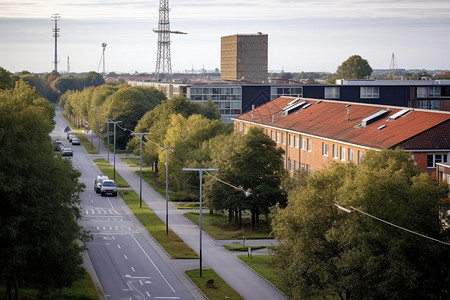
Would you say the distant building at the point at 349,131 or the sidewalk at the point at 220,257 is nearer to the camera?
the sidewalk at the point at 220,257

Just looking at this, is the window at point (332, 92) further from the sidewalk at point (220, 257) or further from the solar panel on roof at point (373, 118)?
the solar panel on roof at point (373, 118)

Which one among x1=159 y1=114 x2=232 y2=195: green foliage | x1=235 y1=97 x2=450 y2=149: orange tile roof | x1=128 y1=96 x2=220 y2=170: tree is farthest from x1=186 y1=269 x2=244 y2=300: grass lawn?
x1=128 y1=96 x2=220 y2=170: tree

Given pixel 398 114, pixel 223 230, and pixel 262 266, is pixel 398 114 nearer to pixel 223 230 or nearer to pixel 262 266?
pixel 223 230

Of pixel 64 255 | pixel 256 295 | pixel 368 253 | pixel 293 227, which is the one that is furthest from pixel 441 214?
pixel 64 255

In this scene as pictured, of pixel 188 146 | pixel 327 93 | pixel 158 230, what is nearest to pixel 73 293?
pixel 158 230

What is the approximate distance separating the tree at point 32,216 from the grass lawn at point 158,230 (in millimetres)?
18064

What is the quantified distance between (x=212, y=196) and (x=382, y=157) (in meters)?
26.6

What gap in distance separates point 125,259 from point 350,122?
97.2 ft

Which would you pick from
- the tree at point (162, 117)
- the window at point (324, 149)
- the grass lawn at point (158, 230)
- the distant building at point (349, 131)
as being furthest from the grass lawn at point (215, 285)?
the tree at point (162, 117)

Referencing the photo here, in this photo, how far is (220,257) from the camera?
61250mm

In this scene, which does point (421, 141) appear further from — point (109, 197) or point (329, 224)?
point (109, 197)

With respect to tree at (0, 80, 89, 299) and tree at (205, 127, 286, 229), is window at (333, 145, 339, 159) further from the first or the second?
tree at (0, 80, 89, 299)

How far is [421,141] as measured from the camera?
6569 centimetres

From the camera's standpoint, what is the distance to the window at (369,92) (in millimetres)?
133712
